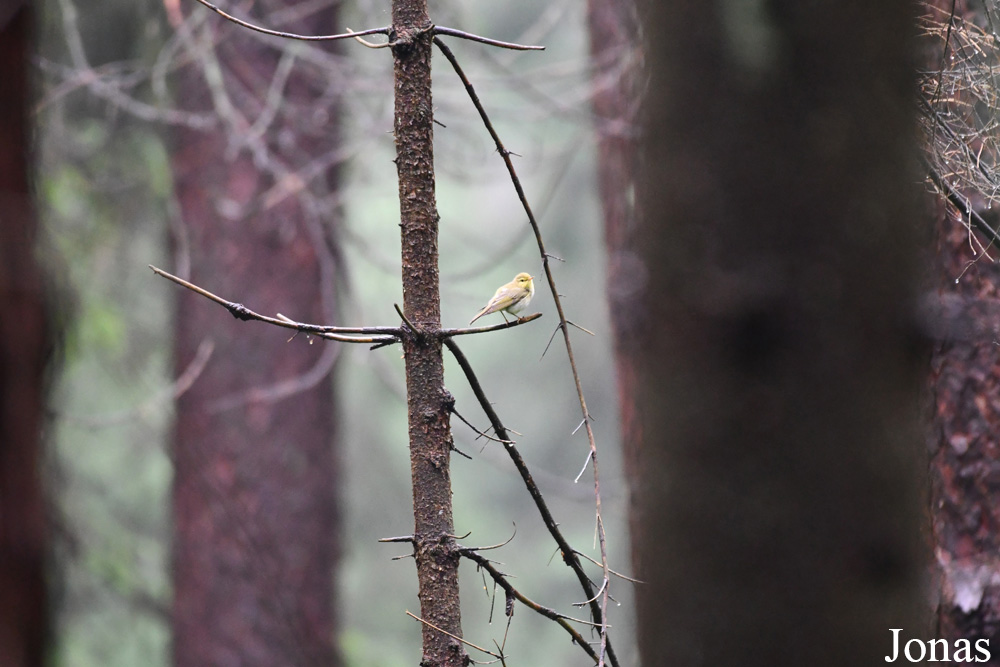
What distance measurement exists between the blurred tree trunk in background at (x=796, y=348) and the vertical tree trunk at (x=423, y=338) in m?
0.55

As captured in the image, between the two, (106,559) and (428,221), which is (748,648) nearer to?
(428,221)

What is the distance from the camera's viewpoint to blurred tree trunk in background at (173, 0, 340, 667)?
5.36m

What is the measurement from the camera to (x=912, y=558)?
3.49 feet

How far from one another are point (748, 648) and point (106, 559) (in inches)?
200

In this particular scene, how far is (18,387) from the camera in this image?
214 centimetres

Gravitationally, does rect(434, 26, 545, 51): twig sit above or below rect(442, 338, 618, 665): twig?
above

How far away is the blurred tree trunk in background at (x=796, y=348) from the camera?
3.45 feet

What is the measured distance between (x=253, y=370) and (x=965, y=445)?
4259 millimetres

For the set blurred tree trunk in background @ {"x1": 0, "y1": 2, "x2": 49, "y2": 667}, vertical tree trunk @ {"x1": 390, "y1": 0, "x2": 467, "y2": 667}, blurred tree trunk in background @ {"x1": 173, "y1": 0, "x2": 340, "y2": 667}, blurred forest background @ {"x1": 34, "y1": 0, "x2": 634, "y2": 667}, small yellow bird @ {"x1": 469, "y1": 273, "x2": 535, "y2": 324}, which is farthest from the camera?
blurred tree trunk in background @ {"x1": 173, "y1": 0, "x2": 340, "y2": 667}

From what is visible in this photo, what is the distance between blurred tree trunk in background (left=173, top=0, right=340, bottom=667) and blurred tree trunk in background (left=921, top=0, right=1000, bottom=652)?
143 inches

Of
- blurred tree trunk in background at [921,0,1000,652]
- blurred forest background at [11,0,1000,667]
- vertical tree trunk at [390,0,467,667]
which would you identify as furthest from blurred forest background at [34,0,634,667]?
blurred tree trunk in background at [921,0,1000,652]

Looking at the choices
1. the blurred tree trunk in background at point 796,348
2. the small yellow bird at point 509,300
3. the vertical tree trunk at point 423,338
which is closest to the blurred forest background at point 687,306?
the blurred tree trunk in background at point 796,348

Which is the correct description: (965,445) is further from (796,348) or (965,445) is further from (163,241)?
(163,241)

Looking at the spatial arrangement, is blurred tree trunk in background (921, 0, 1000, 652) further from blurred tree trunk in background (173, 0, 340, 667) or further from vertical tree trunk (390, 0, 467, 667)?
blurred tree trunk in background (173, 0, 340, 667)
